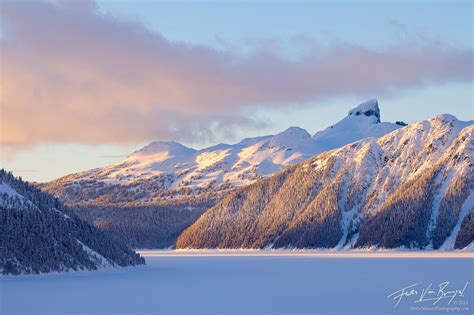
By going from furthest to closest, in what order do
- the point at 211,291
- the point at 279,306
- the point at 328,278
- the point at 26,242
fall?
the point at 26,242 → the point at 328,278 → the point at 211,291 → the point at 279,306

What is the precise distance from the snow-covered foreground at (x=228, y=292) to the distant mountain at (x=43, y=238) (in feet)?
9.75

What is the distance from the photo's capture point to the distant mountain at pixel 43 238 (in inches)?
4567

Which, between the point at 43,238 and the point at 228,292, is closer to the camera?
the point at 228,292

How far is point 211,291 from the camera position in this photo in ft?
296

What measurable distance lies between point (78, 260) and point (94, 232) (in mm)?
13823

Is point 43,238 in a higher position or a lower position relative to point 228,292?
higher

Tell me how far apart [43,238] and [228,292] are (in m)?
41.0

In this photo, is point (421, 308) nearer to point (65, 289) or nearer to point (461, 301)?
point (461, 301)

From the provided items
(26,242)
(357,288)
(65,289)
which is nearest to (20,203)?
(26,242)

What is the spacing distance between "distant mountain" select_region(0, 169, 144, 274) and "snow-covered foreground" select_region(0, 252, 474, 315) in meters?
2.97

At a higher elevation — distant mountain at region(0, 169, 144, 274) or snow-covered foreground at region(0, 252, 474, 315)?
distant mountain at region(0, 169, 144, 274)

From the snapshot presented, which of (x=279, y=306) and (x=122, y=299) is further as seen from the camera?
(x=122, y=299)

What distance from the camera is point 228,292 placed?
3494 inches

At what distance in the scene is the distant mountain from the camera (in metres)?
116
